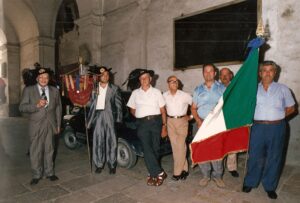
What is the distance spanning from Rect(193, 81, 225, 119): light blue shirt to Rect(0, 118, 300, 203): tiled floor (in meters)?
1.27

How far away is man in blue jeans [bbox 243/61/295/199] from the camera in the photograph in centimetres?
389

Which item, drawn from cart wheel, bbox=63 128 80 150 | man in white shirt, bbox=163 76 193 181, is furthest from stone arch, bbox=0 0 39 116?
man in white shirt, bbox=163 76 193 181

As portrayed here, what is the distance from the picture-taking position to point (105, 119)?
204 inches

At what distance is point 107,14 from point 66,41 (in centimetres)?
472

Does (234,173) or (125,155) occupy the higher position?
(125,155)

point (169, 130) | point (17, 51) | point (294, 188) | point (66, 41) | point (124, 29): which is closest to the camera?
point (294, 188)

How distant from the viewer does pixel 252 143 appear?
4.05m

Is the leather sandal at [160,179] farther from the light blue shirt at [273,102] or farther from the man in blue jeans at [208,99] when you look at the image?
the light blue shirt at [273,102]

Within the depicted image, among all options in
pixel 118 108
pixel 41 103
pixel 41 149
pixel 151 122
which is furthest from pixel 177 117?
pixel 41 149

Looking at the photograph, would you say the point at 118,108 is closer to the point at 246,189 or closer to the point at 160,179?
the point at 160,179

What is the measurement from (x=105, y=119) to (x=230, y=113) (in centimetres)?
244

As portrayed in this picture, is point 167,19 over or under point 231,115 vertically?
over

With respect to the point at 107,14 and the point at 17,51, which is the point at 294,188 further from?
the point at 17,51

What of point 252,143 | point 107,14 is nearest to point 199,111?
point 252,143
